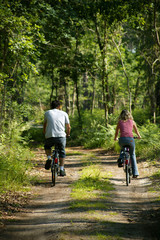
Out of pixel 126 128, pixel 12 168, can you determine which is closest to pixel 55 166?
pixel 12 168

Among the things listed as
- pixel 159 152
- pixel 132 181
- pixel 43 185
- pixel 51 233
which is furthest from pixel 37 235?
pixel 159 152

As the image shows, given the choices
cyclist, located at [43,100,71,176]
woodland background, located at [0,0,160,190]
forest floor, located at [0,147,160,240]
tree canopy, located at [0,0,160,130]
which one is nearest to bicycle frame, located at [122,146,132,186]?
forest floor, located at [0,147,160,240]

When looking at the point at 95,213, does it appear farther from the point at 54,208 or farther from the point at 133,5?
the point at 133,5

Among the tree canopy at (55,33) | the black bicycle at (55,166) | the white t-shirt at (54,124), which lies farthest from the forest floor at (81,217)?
the tree canopy at (55,33)

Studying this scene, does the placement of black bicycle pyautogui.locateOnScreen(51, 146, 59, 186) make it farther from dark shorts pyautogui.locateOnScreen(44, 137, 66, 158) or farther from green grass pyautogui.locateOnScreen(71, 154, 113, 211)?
green grass pyautogui.locateOnScreen(71, 154, 113, 211)

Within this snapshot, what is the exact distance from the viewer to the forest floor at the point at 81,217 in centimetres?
417

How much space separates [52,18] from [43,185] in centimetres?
897

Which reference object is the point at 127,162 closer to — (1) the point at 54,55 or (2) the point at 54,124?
(2) the point at 54,124

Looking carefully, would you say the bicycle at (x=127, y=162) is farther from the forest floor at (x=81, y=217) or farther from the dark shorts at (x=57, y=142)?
the dark shorts at (x=57, y=142)

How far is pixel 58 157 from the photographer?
299 inches

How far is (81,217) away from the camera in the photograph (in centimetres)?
484

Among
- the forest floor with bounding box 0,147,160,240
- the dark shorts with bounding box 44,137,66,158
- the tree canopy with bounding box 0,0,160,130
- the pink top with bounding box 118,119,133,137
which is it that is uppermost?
the tree canopy with bounding box 0,0,160,130

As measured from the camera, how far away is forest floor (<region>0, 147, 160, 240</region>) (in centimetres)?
417

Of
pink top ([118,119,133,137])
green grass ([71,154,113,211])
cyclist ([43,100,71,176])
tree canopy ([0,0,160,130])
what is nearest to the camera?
green grass ([71,154,113,211])
